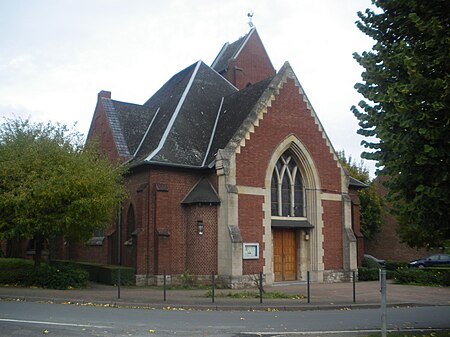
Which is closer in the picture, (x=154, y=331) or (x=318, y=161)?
(x=154, y=331)

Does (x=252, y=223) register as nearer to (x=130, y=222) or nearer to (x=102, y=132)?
(x=130, y=222)

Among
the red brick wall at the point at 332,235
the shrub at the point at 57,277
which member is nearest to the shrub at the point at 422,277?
the red brick wall at the point at 332,235

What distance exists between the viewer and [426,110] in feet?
31.8

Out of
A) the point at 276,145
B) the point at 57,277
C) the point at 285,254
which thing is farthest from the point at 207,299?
the point at 276,145

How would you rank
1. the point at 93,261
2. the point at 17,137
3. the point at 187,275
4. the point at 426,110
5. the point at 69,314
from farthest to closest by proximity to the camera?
the point at 93,261, the point at 187,275, the point at 17,137, the point at 69,314, the point at 426,110

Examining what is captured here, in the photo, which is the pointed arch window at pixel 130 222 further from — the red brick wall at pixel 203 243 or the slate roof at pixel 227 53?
the slate roof at pixel 227 53

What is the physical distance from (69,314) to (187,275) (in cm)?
1012

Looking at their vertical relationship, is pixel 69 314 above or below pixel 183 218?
below

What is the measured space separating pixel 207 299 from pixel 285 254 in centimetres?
949

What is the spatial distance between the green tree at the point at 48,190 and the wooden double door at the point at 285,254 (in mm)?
9036

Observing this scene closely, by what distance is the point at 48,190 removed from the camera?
1961 cm

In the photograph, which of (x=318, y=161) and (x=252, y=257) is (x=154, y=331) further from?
(x=318, y=161)

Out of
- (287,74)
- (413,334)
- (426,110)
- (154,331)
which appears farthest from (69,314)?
(287,74)

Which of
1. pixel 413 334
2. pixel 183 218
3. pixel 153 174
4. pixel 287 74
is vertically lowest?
pixel 413 334
